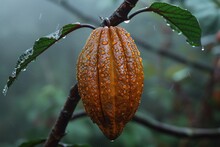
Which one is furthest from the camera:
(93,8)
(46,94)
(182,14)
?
(93,8)

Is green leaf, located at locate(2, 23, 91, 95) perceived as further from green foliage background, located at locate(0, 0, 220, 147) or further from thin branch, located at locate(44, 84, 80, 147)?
green foliage background, located at locate(0, 0, 220, 147)

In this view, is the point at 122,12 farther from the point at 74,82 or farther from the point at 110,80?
the point at 74,82

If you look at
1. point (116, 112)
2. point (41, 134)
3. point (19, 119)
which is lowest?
point (19, 119)

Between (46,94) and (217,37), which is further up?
(217,37)

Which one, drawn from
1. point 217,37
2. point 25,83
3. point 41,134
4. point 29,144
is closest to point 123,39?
point 29,144

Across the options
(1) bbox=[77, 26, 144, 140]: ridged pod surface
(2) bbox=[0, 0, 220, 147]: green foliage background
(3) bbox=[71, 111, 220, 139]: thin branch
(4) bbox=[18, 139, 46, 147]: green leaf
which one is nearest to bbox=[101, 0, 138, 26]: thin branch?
(1) bbox=[77, 26, 144, 140]: ridged pod surface

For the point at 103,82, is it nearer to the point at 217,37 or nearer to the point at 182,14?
the point at 182,14
